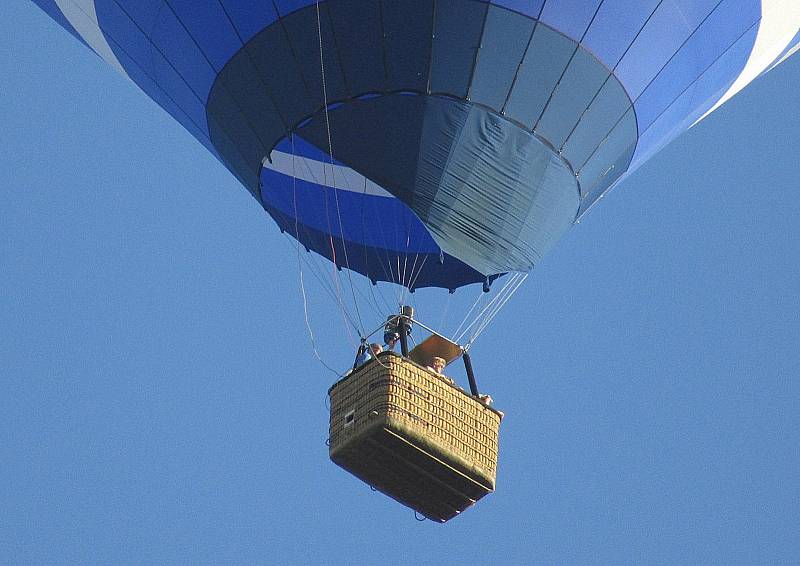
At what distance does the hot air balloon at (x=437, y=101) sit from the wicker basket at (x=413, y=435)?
0.69 feet

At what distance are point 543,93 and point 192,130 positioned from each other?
2748 millimetres

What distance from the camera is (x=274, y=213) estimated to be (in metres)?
13.7

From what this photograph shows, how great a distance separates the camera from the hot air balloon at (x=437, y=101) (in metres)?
12.1

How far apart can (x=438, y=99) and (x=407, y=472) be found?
232 centimetres

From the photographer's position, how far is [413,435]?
36.9 ft

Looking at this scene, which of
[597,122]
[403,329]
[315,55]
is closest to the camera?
[403,329]

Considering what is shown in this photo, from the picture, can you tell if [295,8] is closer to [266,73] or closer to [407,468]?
[266,73]

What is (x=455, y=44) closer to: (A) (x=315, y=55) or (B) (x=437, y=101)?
(B) (x=437, y=101)

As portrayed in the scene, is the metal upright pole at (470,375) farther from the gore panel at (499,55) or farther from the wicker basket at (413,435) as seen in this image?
the gore panel at (499,55)

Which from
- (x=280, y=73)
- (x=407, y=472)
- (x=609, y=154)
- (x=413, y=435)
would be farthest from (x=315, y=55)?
(x=407, y=472)

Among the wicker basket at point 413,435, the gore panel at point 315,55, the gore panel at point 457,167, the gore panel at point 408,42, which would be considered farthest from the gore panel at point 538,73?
the wicker basket at point 413,435

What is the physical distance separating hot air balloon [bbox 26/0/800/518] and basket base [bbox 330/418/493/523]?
9 cm

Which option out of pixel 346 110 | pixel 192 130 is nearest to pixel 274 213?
pixel 192 130

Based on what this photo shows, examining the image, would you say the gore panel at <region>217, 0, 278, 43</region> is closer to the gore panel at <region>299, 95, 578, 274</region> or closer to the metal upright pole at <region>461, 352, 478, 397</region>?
the gore panel at <region>299, 95, 578, 274</region>
